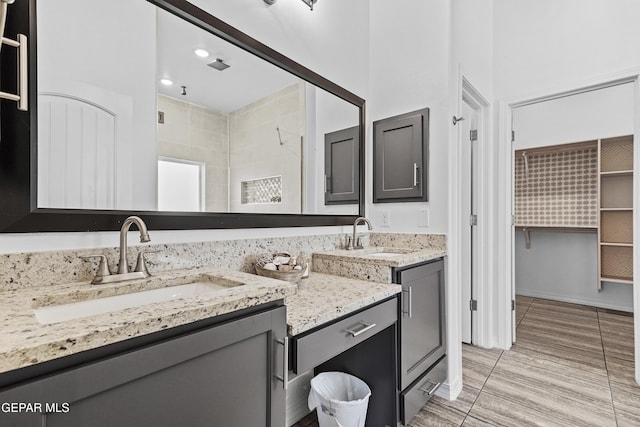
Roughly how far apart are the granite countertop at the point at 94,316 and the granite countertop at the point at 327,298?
0.48 feet

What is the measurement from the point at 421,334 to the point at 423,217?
76 centimetres

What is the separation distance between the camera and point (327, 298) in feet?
3.97

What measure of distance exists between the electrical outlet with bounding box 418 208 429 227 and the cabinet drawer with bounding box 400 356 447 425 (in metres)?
0.84

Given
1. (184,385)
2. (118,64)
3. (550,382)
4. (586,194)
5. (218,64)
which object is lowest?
(550,382)

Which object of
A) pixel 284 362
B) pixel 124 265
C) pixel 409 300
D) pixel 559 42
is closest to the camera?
pixel 284 362

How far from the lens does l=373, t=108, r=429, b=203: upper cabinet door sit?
2.04 metres

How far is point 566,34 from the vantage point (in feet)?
7.89

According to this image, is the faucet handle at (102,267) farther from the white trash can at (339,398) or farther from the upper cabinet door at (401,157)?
the upper cabinet door at (401,157)

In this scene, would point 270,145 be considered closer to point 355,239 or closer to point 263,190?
point 263,190

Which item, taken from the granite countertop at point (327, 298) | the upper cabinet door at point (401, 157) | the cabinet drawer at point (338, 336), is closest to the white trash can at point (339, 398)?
the cabinet drawer at point (338, 336)

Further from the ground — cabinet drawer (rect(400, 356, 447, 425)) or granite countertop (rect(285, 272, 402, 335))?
granite countertop (rect(285, 272, 402, 335))

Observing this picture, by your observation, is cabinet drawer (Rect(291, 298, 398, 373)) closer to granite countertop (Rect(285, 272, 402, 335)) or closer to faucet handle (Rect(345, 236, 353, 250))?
granite countertop (Rect(285, 272, 402, 335))

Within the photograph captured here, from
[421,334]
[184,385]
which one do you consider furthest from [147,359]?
[421,334]

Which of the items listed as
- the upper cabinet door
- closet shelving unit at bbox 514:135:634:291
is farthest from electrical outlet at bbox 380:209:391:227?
closet shelving unit at bbox 514:135:634:291
